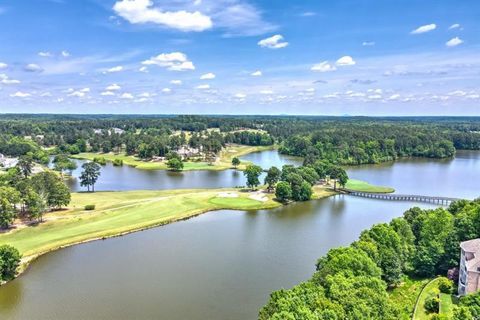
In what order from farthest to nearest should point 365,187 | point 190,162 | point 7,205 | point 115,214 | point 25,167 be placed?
point 190,162
point 25,167
point 365,187
point 115,214
point 7,205

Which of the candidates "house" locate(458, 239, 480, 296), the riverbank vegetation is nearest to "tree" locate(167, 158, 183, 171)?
the riverbank vegetation

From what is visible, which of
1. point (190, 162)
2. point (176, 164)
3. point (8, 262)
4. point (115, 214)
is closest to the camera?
point (8, 262)

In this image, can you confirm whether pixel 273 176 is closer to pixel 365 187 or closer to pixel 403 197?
pixel 365 187

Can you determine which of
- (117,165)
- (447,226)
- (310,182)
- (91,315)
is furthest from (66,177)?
(447,226)

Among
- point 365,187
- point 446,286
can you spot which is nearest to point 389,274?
point 446,286

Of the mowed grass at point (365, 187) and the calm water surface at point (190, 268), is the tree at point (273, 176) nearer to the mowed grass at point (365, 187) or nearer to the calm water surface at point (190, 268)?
the calm water surface at point (190, 268)

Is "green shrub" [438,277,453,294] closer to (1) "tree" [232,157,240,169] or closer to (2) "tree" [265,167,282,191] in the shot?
(2) "tree" [265,167,282,191]
